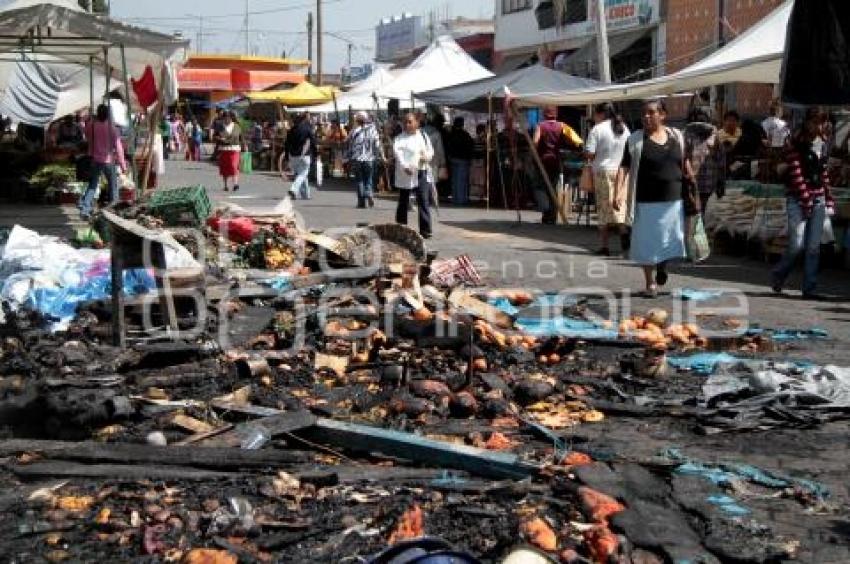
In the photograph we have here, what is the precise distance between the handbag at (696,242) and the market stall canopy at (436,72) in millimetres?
14573

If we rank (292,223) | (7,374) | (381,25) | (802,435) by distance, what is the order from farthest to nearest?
(381,25) < (292,223) < (7,374) < (802,435)

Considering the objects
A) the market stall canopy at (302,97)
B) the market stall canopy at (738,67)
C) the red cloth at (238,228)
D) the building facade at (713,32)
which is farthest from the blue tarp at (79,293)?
the market stall canopy at (302,97)

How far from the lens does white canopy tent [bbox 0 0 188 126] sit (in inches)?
529

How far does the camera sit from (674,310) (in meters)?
9.98

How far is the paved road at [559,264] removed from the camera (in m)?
10.1

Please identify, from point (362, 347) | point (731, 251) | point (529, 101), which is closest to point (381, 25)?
point (529, 101)

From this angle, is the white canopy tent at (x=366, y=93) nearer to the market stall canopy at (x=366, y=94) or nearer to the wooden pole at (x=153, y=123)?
the market stall canopy at (x=366, y=94)

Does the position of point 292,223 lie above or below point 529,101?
below

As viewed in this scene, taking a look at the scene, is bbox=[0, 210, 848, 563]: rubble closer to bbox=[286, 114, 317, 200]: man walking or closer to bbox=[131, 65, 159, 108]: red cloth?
bbox=[131, 65, 159, 108]: red cloth

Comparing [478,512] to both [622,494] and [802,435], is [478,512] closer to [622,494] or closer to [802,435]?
[622,494]

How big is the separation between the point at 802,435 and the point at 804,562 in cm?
198

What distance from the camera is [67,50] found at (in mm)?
16922

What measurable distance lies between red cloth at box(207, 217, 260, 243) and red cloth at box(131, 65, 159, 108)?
17.5 ft

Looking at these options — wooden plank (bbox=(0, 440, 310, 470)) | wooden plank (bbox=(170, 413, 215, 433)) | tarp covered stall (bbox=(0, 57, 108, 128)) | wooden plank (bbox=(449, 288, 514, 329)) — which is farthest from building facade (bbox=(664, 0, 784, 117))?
wooden plank (bbox=(0, 440, 310, 470))
